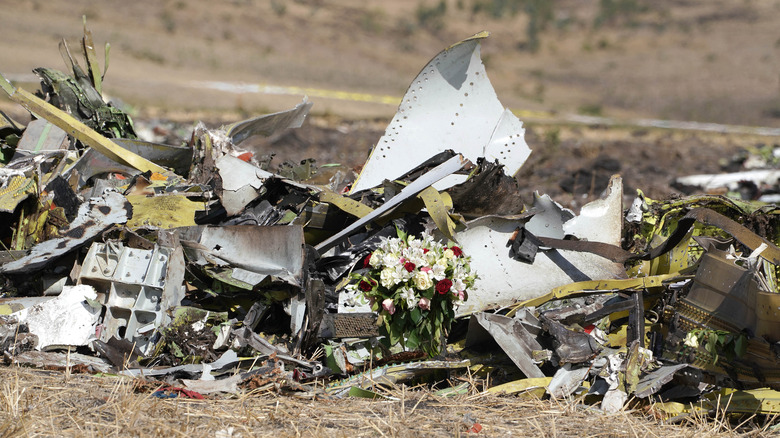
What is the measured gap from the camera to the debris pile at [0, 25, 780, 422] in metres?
3.53

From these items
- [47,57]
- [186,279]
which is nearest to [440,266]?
[186,279]

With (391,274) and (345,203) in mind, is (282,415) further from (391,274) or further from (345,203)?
(345,203)

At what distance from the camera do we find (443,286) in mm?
3426

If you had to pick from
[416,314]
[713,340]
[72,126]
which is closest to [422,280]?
[416,314]

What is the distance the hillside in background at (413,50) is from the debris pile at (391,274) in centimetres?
1358

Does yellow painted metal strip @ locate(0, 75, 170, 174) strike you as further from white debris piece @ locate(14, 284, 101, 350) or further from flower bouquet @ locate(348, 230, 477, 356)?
flower bouquet @ locate(348, 230, 477, 356)

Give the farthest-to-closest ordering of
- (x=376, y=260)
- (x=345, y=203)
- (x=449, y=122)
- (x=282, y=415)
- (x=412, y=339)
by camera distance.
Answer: (x=449, y=122) → (x=345, y=203) → (x=412, y=339) → (x=376, y=260) → (x=282, y=415)

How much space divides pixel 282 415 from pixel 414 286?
0.91 m

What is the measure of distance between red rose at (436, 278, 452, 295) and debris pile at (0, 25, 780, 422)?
2 centimetres

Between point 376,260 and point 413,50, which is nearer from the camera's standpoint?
point 376,260

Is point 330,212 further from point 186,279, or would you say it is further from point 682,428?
point 682,428

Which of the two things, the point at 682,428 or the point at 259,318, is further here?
the point at 259,318

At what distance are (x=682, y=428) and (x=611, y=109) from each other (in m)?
29.7

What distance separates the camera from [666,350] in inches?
148
